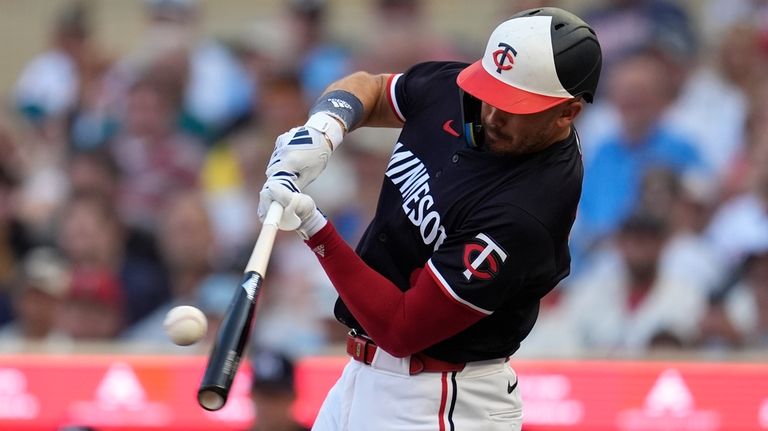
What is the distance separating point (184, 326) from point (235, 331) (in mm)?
198

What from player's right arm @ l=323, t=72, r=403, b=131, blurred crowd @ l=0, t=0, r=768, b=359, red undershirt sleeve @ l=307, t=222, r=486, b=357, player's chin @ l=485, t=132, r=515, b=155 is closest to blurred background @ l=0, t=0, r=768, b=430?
blurred crowd @ l=0, t=0, r=768, b=359

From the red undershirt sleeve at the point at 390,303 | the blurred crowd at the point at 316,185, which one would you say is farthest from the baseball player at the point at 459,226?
the blurred crowd at the point at 316,185

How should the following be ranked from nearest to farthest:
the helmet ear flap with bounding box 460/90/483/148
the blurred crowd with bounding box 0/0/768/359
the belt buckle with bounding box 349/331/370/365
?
the helmet ear flap with bounding box 460/90/483/148, the belt buckle with bounding box 349/331/370/365, the blurred crowd with bounding box 0/0/768/359

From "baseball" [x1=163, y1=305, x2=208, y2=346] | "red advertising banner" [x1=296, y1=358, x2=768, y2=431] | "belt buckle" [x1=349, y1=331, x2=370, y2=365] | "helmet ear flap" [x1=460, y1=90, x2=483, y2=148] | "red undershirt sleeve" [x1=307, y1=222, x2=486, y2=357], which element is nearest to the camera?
"baseball" [x1=163, y1=305, x2=208, y2=346]

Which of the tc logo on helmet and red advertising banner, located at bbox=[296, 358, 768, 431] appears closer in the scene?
the tc logo on helmet

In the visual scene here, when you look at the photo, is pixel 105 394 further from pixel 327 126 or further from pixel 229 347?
pixel 229 347

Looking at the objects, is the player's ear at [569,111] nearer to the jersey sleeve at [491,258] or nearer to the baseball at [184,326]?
the jersey sleeve at [491,258]

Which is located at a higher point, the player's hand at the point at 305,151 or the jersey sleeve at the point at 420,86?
the jersey sleeve at the point at 420,86

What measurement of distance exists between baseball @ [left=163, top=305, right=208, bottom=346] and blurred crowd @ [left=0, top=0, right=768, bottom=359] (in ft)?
7.73

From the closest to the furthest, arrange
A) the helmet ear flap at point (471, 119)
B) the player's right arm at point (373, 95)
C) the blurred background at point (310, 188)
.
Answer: the helmet ear flap at point (471, 119)
the player's right arm at point (373, 95)
the blurred background at point (310, 188)

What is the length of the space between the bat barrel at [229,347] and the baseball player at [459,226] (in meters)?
0.24

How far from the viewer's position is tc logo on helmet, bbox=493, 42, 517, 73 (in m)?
3.33

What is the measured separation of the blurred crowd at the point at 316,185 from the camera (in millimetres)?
6230

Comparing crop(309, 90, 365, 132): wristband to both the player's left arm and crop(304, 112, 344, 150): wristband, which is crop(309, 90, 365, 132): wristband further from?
the player's left arm
